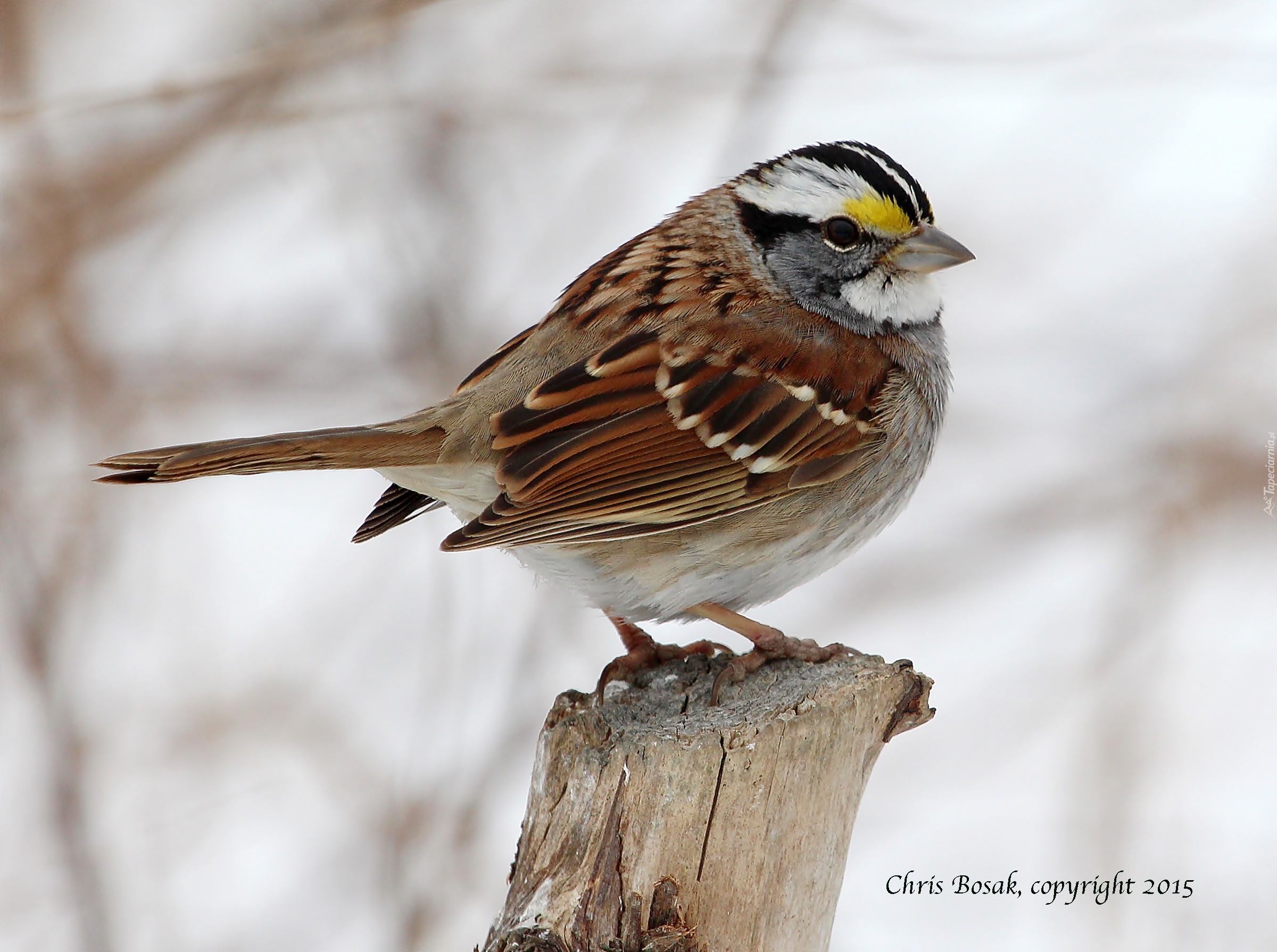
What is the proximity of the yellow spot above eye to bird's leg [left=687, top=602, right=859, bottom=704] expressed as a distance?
1.07m

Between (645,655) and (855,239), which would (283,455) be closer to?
(645,655)

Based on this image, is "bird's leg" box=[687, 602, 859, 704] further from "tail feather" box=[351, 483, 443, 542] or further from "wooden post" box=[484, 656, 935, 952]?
"tail feather" box=[351, 483, 443, 542]

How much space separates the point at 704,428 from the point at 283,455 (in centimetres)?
96

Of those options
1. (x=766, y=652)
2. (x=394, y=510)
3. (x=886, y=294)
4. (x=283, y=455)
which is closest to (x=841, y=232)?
(x=886, y=294)

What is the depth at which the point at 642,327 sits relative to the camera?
123 inches

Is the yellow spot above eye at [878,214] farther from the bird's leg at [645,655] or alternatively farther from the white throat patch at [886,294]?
the bird's leg at [645,655]

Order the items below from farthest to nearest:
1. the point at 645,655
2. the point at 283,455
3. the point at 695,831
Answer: the point at 645,655
the point at 283,455
the point at 695,831

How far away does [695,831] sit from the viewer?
212cm

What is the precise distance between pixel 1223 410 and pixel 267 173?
11.3 ft

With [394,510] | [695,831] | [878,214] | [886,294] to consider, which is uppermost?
[878,214]

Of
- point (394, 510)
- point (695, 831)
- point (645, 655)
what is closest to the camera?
point (695, 831)

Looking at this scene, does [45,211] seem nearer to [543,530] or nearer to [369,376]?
[369,376]

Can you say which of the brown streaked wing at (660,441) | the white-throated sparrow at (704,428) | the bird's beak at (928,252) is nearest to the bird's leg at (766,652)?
the white-throated sparrow at (704,428)

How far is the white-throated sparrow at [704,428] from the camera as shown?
2.85 metres
